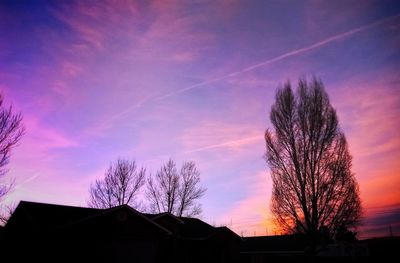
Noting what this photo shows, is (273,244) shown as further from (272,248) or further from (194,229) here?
(194,229)

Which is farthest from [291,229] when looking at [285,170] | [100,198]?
[100,198]

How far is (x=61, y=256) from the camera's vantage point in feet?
69.7

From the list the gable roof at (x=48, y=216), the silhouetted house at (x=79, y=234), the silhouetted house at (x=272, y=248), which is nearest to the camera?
the silhouetted house at (x=79, y=234)

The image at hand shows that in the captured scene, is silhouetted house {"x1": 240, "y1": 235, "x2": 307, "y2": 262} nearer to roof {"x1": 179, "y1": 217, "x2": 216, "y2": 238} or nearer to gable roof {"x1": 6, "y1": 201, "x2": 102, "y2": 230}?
roof {"x1": 179, "y1": 217, "x2": 216, "y2": 238}

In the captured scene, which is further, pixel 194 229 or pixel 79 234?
pixel 194 229

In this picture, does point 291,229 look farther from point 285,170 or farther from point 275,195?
point 285,170

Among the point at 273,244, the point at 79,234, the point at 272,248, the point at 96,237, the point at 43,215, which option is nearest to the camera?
the point at 79,234

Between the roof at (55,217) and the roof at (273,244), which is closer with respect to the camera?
the roof at (55,217)

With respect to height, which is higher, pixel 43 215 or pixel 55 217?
pixel 43 215

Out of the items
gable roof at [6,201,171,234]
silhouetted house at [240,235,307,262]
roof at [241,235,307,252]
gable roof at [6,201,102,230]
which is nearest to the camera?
gable roof at [6,201,171,234]

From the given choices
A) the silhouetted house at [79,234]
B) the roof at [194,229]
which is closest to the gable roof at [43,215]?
the silhouetted house at [79,234]

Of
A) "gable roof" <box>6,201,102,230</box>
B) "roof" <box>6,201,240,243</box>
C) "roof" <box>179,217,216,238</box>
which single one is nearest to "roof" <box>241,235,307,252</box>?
"roof" <box>179,217,216,238</box>

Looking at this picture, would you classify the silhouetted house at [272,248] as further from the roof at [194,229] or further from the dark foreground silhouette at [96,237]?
the dark foreground silhouette at [96,237]

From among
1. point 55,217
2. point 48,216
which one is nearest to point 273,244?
point 55,217
